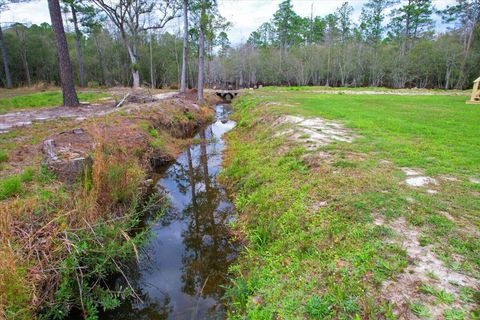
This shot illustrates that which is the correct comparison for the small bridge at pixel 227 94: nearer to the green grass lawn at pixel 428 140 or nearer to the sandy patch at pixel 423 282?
the green grass lawn at pixel 428 140

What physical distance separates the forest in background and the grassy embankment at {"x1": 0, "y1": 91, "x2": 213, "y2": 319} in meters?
21.5

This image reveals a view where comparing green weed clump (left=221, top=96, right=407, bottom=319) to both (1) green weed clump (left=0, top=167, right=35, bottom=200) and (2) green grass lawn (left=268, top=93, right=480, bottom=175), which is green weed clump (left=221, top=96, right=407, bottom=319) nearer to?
(2) green grass lawn (left=268, top=93, right=480, bottom=175)

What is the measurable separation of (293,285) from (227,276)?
1.33 meters

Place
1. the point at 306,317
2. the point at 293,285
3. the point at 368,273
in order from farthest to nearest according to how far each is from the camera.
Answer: the point at 293,285 < the point at 368,273 < the point at 306,317

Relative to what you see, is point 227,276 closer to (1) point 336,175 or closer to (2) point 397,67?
(1) point 336,175

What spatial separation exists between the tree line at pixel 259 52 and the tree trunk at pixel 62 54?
8650 mm

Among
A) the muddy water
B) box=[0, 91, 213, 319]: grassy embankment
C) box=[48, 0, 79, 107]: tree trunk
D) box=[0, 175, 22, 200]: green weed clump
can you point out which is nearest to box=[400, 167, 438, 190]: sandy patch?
the muddy water

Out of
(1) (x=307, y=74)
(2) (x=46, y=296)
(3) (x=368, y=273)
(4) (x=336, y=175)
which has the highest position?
(1) (x=307, y=74)

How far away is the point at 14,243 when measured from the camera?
2861 millimetres

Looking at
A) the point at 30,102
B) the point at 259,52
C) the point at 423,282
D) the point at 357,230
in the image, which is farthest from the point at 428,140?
the point at 259,52

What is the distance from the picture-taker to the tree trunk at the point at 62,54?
9.98m

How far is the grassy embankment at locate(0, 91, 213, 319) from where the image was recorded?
2.62 m

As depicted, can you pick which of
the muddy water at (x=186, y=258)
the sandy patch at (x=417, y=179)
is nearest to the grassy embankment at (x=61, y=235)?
the muddy water at (x=186, y=258)

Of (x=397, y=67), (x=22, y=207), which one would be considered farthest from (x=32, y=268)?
(x=397, y=67)
